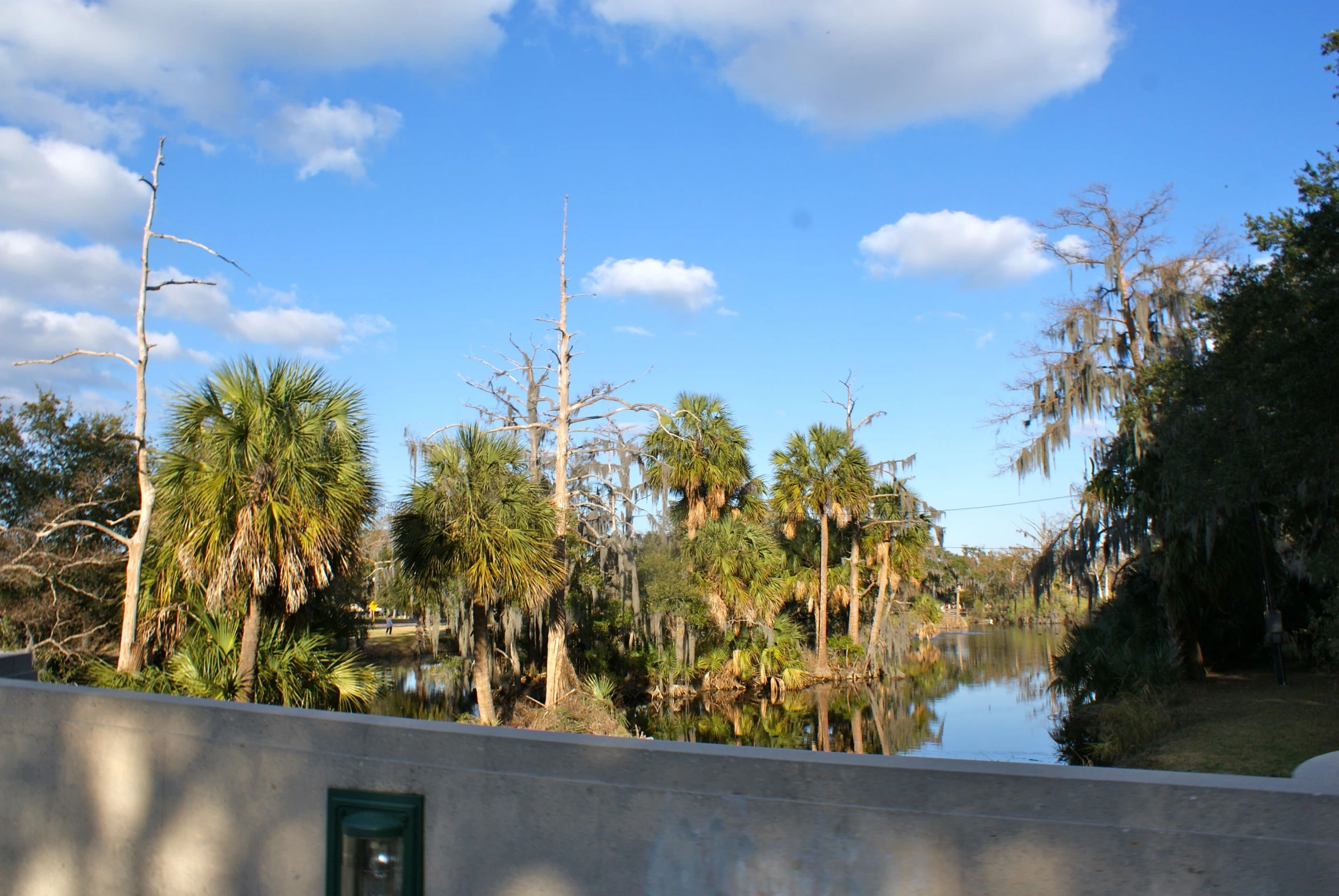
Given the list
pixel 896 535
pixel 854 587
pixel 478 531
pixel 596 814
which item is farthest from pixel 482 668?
pixel 896 535

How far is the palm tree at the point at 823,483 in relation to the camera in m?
36.3

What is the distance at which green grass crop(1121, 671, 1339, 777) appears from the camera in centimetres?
1155

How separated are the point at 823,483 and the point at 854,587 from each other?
465 cm

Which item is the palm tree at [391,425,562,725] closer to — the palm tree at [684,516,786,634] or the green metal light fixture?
the palm tree at [684,516,786,634]

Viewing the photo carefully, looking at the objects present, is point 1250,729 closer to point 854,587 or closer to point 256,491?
point 256,491

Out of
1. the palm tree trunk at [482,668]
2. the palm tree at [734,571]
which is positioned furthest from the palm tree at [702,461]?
the palm tree trunk at [482,668]

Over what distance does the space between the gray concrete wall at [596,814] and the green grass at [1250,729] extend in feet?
25.5

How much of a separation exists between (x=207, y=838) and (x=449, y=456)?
1500cm

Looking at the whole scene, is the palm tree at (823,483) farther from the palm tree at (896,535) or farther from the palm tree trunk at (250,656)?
the palm tree trunk at (250,656)

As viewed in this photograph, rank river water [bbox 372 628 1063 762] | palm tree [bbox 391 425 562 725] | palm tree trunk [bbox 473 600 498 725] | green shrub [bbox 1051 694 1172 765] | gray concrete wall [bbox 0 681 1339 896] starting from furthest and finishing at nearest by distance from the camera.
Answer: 1. river water [bbox 372 628 1063 762]
2. palm tree trunk [bbox 473 600 498 725]
3. palm tree [bbox 391 425 562 725]
4. green shrub [bbox 1051 694 1172 765]
5. gray concrete wall [bbox 0 681 1339 896]

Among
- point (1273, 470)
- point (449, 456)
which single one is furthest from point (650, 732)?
point (1273, 470)

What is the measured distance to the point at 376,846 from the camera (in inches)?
130

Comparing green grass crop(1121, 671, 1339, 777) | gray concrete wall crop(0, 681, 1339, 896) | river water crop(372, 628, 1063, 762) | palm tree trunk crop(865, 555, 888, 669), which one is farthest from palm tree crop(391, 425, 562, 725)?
palm tree trunk crop(865, 555, 888, 669)

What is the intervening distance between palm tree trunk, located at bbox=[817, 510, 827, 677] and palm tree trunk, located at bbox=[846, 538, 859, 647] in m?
1.44
